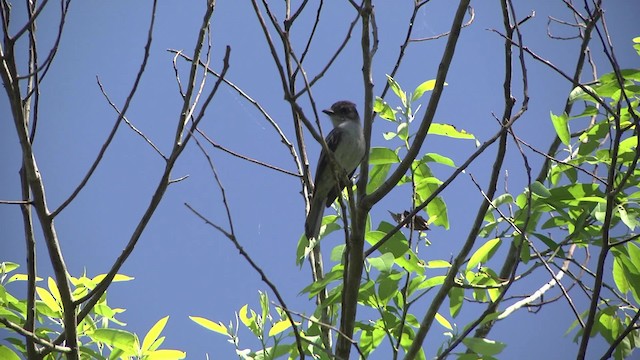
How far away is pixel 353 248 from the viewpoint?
317 centimetres

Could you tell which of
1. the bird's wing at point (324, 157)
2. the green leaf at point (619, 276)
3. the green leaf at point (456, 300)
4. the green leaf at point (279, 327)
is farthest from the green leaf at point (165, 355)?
the bird's wing at point (324, 157)

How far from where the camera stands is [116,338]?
3.15 m

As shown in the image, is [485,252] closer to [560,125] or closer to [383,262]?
[383,262]

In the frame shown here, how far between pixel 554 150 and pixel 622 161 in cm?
172

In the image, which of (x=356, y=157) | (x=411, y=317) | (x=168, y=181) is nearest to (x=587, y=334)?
(x=411, y=317)

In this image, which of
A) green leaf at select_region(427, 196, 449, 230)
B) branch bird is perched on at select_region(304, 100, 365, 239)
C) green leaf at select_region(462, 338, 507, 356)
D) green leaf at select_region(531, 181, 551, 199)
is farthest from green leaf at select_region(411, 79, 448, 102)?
branch bird is perched on at select_region(304, 100, 365, 239)

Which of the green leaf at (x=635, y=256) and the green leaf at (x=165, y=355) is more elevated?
the green leaf at (x=635, y=256)

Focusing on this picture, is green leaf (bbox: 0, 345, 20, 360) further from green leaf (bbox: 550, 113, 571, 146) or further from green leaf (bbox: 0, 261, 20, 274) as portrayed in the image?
green leaf (bbox: 550, 113, 571, 146)

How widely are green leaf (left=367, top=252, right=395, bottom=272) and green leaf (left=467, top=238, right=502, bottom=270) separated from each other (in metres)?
0.42

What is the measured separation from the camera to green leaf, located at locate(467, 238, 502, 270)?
10.4 ft

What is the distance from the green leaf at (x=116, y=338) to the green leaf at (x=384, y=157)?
133 centimetres

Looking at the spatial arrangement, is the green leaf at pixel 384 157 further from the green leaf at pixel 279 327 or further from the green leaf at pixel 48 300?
the green leaf at pixel 48 300

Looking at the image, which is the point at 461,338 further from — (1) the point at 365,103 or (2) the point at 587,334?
(1) the point at 365,103

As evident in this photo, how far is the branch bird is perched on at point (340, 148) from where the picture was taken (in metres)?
5.69
